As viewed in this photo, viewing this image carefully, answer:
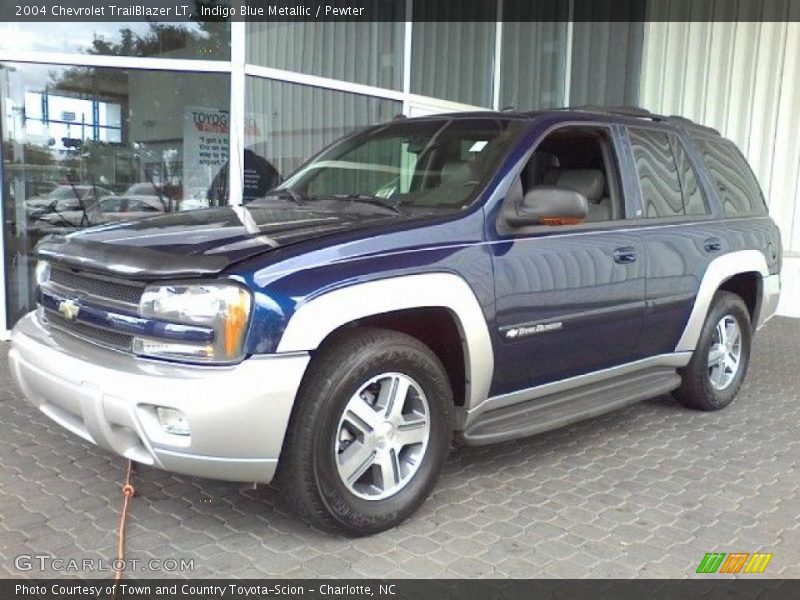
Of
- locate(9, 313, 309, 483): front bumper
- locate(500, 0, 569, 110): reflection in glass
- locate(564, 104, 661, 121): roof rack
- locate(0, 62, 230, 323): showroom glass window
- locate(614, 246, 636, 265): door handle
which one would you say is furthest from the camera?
locate(500, 0, 569, 110): reflection in glass

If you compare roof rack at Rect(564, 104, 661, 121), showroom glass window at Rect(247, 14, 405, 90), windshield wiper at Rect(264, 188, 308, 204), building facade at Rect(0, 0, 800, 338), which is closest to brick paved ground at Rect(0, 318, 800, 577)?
windshield wiper at Rect(264, 188, 308, 204)

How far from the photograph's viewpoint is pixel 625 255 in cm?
422

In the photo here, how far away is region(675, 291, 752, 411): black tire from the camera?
5.08 metres

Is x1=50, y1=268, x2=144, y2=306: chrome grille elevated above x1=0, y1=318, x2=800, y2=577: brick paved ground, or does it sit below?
above

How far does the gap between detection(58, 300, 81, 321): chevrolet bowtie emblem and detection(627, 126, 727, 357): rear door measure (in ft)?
9.87

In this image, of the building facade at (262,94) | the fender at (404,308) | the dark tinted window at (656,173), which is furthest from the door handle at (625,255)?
the building facade at (262,94)

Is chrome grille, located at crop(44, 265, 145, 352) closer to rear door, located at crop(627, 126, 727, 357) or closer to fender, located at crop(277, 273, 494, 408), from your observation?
fender, located at crop(277, 273, 494, 408)

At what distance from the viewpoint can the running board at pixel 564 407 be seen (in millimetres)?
3631

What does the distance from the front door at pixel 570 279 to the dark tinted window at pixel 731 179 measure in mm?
1215

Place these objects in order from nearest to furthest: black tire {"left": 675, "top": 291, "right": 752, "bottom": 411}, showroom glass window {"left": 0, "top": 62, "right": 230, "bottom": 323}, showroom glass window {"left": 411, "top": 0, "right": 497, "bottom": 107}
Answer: black tire {"left": 675, "top": 291, "right": 752, "bottom": 411}
showroom glass window {"left": 0, "top": 62, "right": 230, "bottom": 323}
showroom glass window {"left": 411, "top": 0, "right": 497, "bottom": 107}

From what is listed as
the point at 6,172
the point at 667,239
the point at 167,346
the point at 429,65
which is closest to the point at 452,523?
the point at 167,346

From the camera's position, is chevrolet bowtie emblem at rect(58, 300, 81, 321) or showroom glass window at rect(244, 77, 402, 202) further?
showroom glass window at rect(244, 77, 402, 202)
